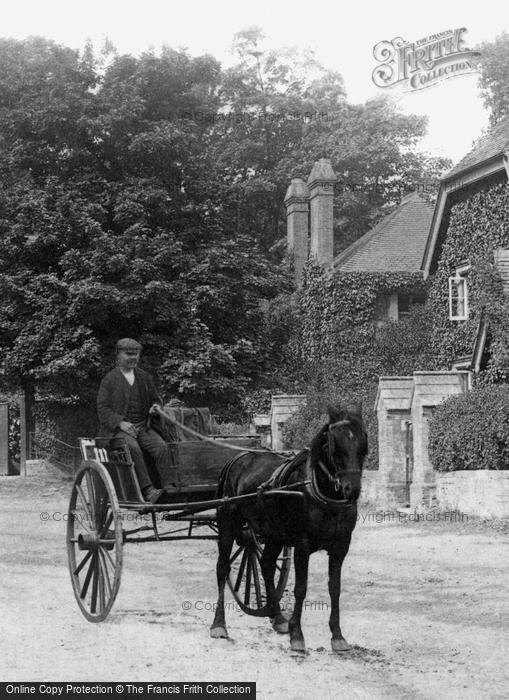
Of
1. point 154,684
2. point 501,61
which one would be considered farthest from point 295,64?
point 154,684

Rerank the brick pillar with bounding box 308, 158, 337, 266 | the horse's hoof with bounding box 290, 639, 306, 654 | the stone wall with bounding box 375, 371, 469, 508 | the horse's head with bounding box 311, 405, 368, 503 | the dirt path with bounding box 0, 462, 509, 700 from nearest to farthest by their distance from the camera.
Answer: the dirt path with bounding box 0, 462, 509, 700 < the horse's head with bounding box 311, 405, 368, 503 < the horse's hoof with bounding box 290, 639, 306, 654 < the stone wall with bounding box 375, 371, 469, 508 < the brick pillar with bounding box 308, 158, 337, 266

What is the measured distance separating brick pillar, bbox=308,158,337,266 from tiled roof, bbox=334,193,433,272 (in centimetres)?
85

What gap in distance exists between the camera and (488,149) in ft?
86.1

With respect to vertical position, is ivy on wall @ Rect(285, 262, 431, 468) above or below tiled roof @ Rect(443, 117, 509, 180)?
below

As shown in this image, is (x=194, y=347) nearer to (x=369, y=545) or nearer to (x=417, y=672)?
(x=369, y=545)

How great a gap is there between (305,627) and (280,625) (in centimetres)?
49

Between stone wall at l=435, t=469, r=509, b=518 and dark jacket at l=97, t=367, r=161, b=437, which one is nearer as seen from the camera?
dark jacket at l=97, t=367, r=161, b=437

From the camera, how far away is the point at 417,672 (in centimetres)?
661

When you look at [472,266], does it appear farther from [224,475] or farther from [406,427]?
[224,475]

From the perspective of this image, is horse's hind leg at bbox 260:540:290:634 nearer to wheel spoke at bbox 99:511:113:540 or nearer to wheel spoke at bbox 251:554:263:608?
wheel spoke at bbox 251:554:263:608

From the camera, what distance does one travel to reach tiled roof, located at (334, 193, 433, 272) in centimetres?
3625

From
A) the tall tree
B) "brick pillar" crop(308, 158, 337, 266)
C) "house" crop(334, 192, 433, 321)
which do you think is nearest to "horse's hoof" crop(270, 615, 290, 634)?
"house" crop(334, 192, 433, 321)

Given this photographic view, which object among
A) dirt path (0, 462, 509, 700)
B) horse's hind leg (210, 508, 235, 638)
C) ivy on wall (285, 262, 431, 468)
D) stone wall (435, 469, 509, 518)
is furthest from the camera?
ivy on wall (285, 262, 431, 468)

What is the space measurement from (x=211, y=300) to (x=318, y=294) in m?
10.7
